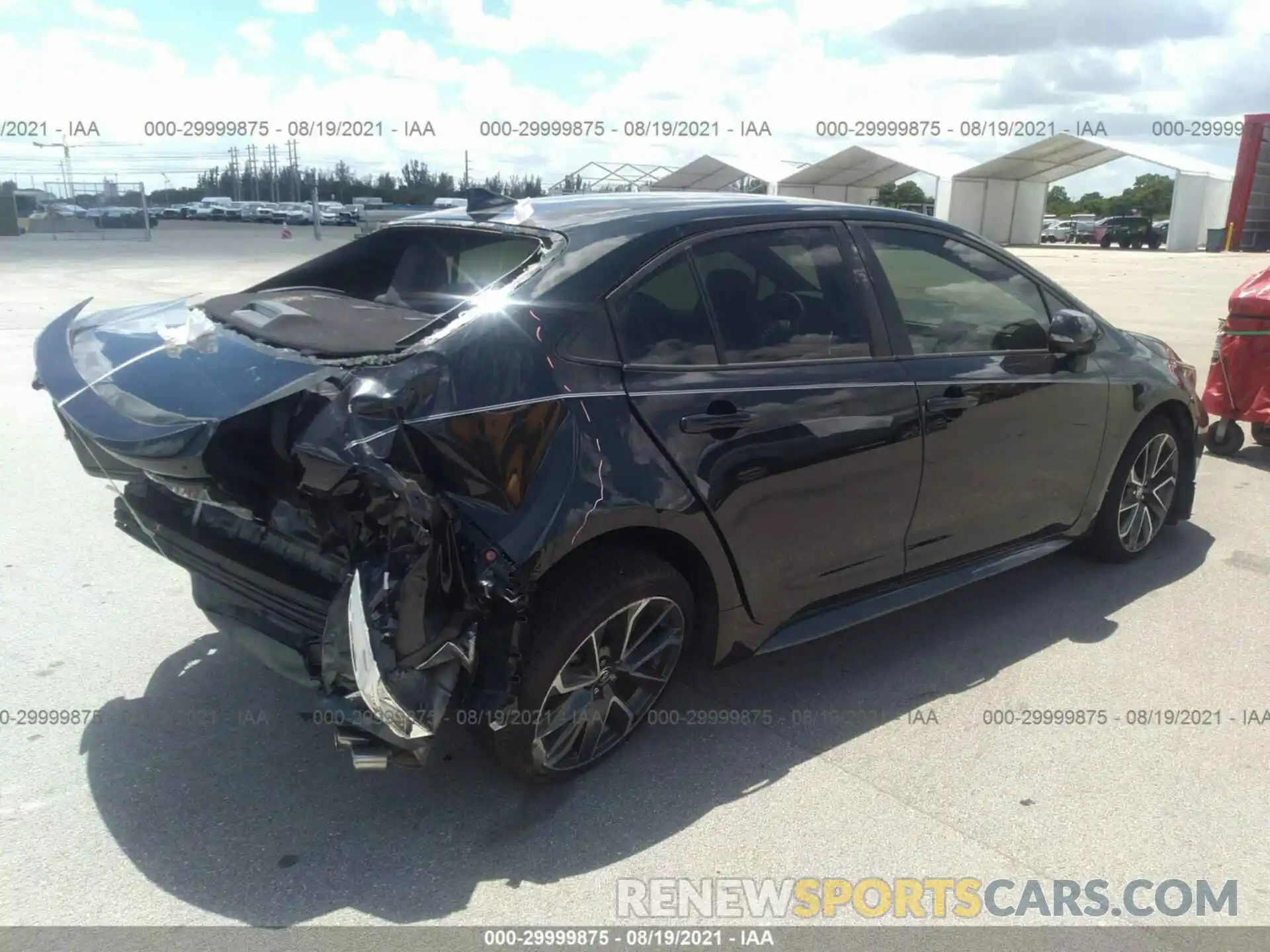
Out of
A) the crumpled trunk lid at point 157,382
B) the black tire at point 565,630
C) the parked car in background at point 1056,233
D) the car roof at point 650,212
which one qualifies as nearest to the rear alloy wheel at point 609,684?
the black tire at point 565,630

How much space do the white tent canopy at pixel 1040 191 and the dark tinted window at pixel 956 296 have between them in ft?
135

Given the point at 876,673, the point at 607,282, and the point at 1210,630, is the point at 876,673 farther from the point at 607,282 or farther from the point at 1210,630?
the point at 607,282

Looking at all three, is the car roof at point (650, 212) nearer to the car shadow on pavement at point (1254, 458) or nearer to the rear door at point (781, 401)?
the rear door at point (781, 401)

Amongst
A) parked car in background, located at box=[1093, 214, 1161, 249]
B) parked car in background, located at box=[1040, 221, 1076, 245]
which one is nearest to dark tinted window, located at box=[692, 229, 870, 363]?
parked car in background, located at box=[1093, 214, 1161, 249]

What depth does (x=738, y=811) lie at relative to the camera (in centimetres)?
309

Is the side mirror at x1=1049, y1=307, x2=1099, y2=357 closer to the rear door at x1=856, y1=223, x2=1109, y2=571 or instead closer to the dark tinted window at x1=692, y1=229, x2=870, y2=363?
the rear door at x1=856, y1=223, x2=1109, y2=571

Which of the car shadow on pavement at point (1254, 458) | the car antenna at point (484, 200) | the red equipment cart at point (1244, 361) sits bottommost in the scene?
the car shadow on pavement at point (1254, 458)

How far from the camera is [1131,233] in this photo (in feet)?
144

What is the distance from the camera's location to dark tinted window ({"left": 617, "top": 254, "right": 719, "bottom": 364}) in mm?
3062

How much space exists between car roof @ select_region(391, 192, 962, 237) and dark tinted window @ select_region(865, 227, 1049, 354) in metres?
0.11

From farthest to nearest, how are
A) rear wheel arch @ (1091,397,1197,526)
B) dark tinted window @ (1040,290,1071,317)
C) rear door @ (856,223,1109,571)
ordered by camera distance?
rear wheel arch @ (1091,397,1197,526) < dark tinted window @ (1040,290,1071,317) < rear door @ (856,223,1109,571)

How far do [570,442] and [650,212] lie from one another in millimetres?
1018

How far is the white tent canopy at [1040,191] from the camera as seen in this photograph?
139ft

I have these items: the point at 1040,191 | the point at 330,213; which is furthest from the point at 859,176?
the point at 330,213
